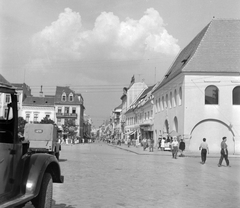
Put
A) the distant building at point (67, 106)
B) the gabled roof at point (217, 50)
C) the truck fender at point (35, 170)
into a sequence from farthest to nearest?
the distant building at point (67, 106), the gabled roof at point (217, 50), the truck fender at point (35, 170)

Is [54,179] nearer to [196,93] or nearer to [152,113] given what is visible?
[196,93]

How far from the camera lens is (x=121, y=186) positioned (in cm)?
1098

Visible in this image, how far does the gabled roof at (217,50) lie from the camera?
38.1 meters

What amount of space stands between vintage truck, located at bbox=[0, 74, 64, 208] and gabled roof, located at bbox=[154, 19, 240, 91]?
1308 inches

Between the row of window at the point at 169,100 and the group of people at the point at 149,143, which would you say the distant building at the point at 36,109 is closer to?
the row of window at the point at 169,100

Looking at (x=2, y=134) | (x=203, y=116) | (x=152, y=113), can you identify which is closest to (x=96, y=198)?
(x=2, y=134)

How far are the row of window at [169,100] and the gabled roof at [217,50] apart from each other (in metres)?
2.83

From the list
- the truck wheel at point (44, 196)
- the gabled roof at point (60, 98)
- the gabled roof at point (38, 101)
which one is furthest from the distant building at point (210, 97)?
the gabled roof at point (38, 101)

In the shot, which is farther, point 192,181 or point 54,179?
point 192,181

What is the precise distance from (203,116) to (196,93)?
270cm

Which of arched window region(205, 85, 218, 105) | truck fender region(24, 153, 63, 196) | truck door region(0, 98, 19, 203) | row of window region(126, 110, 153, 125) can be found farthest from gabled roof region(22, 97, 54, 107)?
truck door region(0, 98, 19, 203)

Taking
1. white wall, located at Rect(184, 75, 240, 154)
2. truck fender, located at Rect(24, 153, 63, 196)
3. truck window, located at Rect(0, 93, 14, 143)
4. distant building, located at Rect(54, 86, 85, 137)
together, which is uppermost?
distant building, located at Rect(54, 86, 85, 137)

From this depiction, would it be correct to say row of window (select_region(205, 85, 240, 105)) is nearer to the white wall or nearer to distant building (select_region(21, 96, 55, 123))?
the white wall

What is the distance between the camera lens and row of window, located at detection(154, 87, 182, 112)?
4028cm
